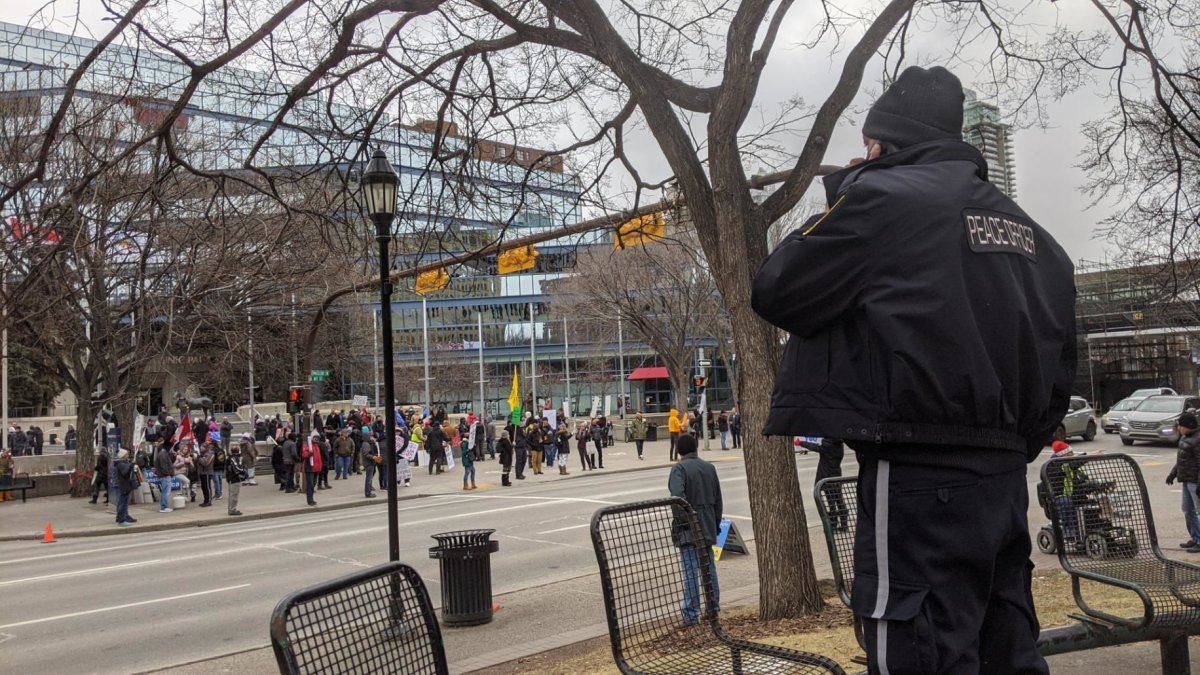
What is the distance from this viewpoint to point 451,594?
961 centimetres

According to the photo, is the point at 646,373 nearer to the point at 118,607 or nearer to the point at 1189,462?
the point at 1189,462

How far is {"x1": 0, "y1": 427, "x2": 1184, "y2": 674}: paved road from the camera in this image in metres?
9.95

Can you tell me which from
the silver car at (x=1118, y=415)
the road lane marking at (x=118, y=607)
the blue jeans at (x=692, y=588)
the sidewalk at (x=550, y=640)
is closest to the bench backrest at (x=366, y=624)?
the blue jeans at (x=692, y=588)

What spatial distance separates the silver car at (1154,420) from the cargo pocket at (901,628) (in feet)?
105

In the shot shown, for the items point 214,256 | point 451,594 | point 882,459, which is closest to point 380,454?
point 214,256

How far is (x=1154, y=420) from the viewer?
30.4 metres

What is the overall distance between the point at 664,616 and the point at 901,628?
1980mm

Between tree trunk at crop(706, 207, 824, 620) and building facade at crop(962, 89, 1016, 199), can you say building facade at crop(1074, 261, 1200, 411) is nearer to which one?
building facade at crop(962, 89, 1016, 199)

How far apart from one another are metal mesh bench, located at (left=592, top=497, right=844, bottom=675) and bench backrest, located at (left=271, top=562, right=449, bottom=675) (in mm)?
705

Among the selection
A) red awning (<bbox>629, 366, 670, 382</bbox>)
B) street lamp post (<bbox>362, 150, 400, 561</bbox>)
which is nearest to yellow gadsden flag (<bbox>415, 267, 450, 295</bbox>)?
street lamp post (<bbox>362, 150, 400, 561</bbox>)

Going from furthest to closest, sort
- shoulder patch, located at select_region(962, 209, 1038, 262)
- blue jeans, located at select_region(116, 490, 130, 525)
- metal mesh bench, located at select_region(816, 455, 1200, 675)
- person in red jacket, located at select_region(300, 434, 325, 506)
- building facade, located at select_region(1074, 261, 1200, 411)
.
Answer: building facade, located at select_region(1074, 261, 1200, 411)
person in red jacket, located at select_region(300, 434, 325, 506)
blue jeans, located at select_region(116, 490, 130, 525)
metal mesh bench, located at select_region(816, 455, 1200, 675)
shoulder patch, located at select_region(962, 209, 1038, 262)

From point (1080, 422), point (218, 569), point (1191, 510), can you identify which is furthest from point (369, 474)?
point (1080, 422)

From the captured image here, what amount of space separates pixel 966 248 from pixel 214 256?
20443mm

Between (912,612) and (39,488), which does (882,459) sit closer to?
(912,612)
